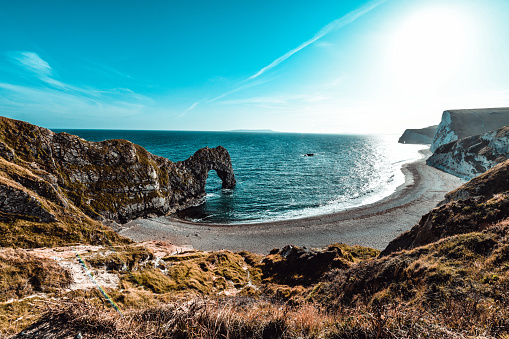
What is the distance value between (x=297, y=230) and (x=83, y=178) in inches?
1336

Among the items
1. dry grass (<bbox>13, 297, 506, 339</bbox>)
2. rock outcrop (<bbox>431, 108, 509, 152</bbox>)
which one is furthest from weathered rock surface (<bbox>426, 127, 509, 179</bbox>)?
dry grass (<bbox>13, 297, 506, 339</bbox>)

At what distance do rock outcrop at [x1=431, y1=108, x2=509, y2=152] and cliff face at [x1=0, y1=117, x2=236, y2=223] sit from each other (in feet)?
468

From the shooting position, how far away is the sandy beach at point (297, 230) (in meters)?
30.3

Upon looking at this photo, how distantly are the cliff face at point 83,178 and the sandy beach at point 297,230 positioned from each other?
4535mm

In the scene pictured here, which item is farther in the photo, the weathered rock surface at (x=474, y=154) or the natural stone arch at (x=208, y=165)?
the weathered rock surface at (x=474, y=154)

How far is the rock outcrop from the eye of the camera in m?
111

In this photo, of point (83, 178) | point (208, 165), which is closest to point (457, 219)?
point (83, 178)

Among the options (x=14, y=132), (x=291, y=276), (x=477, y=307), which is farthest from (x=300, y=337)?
(x=14, y=132)

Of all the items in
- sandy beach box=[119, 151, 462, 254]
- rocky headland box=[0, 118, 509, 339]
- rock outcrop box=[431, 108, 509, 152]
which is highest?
rock outcrop box=[431, 108, 509, 152]

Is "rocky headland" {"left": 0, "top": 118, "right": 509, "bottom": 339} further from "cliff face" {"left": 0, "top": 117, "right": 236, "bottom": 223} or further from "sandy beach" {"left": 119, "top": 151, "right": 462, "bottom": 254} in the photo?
"sandy beach" {"left": 119, "top": 151, "right": 462, "bottom": 254}

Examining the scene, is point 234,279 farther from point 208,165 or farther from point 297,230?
point 208,165

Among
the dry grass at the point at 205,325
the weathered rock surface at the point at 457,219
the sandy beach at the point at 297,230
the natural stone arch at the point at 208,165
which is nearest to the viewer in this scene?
the dry grass at the point at 205,325

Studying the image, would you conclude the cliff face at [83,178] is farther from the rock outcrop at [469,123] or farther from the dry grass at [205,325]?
the rock outcrop at [469,123]

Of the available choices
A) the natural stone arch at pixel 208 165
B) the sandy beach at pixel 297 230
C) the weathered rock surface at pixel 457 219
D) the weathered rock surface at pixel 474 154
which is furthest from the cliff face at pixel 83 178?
the weathered rock surface at pixel 474 154
